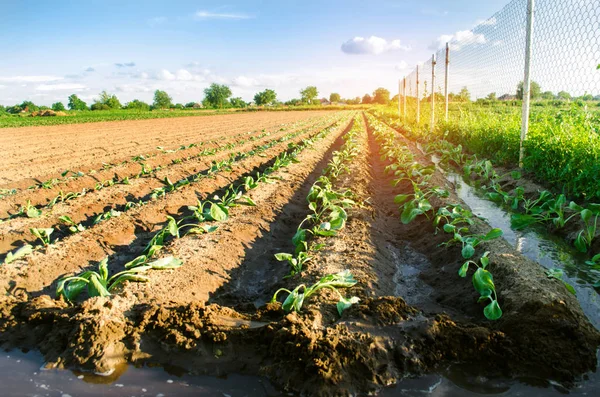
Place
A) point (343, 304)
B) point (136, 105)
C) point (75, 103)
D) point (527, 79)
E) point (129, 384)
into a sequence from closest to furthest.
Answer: point (129, 384), point (343, 304), point (527, 79), point (75, 103), point (136, 105)

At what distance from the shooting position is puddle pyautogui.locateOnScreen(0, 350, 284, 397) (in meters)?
2.25

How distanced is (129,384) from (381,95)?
95158 mm

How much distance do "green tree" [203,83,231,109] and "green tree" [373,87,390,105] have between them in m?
36.9

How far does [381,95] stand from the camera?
9244cm

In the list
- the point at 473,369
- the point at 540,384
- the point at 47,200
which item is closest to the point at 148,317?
the point at 473,369

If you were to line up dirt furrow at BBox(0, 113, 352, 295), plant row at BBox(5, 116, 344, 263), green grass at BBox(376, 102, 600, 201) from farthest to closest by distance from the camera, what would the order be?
green grass at BBox(376, 102, 600, 201) < plant row at BBox(5, 116, 344, 263) < dirt furrow at BBox(0, 113, 352, 295)

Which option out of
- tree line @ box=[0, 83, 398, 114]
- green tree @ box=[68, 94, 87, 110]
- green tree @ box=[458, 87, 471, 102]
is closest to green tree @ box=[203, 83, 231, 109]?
tree line @ box=[0, 83, 398, 114]

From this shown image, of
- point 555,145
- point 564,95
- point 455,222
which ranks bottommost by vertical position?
point 455,222

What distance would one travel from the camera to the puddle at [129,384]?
88.6 inches

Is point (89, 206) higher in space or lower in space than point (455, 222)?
lower

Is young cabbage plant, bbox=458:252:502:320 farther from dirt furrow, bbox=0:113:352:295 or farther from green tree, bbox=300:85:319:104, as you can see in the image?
green tree, bbox=300:85:319:104

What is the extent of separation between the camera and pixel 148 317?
272cm

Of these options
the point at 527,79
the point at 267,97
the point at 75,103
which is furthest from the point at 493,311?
the point at 267,97

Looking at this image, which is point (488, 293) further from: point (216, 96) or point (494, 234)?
point (216, 96)
